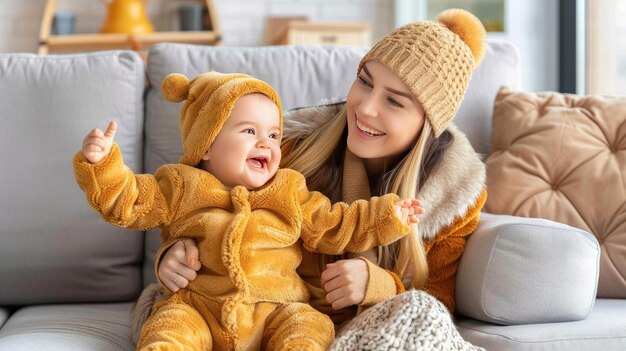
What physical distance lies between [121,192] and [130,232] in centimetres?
50

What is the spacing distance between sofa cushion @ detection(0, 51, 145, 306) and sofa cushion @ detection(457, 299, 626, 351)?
0.84 m

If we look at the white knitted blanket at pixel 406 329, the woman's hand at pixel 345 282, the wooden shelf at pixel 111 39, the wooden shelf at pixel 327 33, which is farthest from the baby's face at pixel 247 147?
the wooden shelf at pixel 111 39

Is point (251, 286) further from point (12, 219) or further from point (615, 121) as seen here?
point (615, 121)

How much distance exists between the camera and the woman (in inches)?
62.6

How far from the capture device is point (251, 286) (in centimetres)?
140

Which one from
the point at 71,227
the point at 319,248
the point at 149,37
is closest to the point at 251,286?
the point at 319,248

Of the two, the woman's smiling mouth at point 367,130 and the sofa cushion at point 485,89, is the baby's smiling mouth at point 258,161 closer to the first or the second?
the woman's smiling mouth at point 367,130

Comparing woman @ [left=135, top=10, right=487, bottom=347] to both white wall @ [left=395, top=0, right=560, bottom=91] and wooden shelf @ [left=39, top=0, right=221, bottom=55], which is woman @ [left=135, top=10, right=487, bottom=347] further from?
wooden shelf @ [left=39, top=0, right=221, bottom=55]

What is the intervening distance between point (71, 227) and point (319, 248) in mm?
635

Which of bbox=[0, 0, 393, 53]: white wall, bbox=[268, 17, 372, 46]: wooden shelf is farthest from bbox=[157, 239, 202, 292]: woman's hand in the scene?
bbox=[0, 0, 393, 53]: white wall

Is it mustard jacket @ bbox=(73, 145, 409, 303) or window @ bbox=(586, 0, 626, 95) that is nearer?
mustard jacket @ bbox=(73, 145, 409, 303)

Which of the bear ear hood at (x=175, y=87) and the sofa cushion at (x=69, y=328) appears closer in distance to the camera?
the sofa cushion at (x=69, y=328)

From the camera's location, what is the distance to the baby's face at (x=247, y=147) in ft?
4.82

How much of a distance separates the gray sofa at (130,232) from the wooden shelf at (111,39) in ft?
8.31
